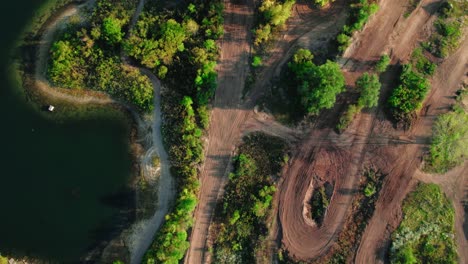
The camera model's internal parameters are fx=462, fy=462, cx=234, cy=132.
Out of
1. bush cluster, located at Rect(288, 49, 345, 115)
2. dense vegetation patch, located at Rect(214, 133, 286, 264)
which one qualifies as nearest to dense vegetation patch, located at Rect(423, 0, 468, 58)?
bush cluster, located at Rect(288, 49, 345, 115)

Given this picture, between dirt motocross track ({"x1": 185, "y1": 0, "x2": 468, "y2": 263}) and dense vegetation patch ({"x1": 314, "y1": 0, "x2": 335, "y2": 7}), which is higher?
dense vegetation patch ({"x1": 314, "y1": 0, "x2": 335, "y2": 7})

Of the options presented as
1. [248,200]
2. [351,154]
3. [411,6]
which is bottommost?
[248,200]

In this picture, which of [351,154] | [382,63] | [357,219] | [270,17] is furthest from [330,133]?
[270,17]

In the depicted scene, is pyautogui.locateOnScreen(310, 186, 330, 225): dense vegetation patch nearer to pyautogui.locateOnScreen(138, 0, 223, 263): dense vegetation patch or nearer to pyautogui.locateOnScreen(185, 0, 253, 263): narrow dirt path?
pyautogui.locateOnScreen(185, 0, 253, 263): narrow dirt path

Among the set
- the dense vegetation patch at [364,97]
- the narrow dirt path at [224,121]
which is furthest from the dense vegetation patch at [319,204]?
the narrow dirt path at [224,121]

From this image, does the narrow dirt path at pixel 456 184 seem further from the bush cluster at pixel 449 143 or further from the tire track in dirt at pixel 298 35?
the tire track in dirt at pixel 298 35

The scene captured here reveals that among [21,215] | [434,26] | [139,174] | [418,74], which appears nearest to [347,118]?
[418,74]

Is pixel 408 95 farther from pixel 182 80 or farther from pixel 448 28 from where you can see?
pixel 182 80
